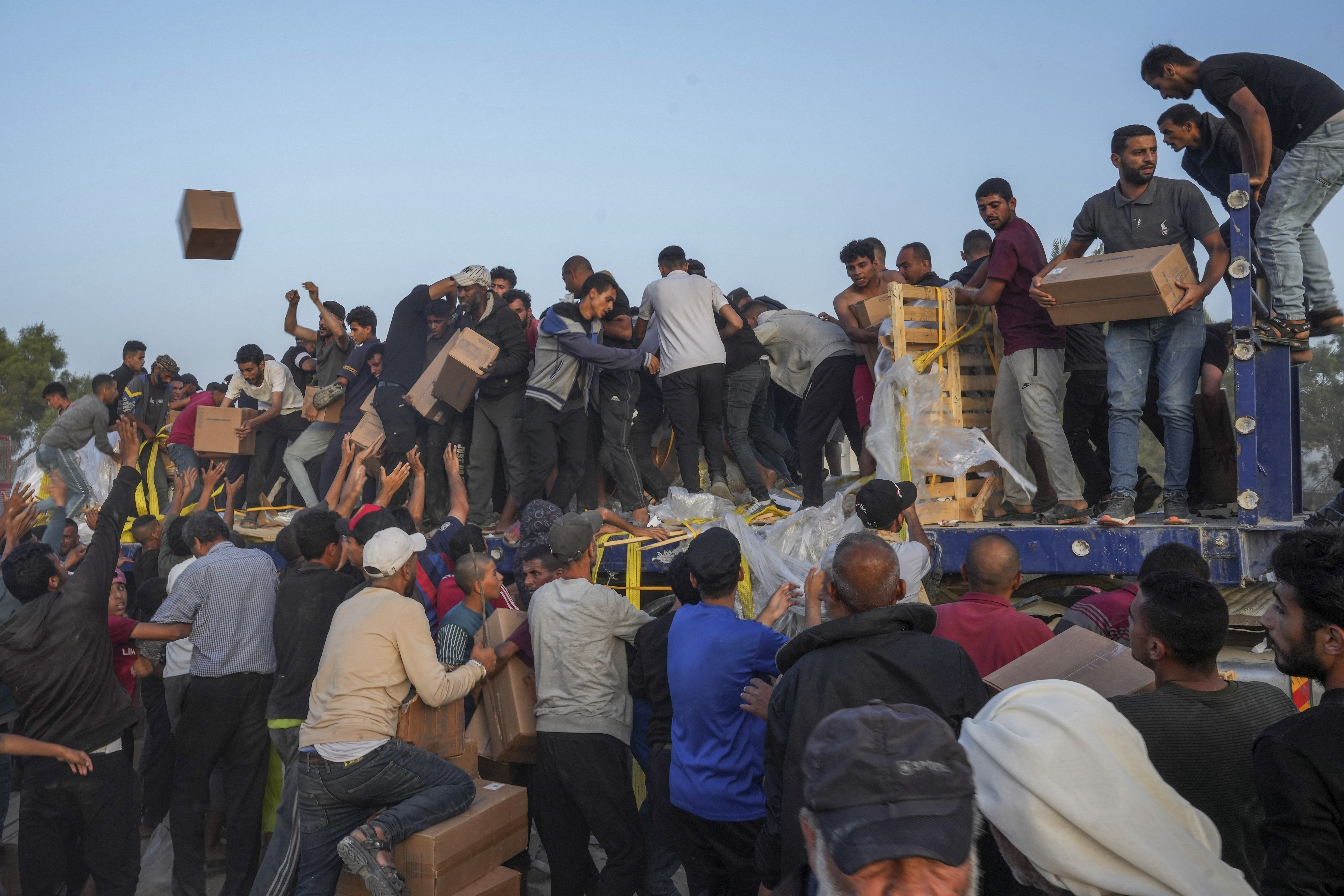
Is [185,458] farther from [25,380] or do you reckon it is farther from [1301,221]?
[25,380]

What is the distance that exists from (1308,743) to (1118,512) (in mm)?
3116

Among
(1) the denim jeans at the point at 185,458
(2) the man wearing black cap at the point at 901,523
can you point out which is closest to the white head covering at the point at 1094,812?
(2) the man wearing black cap at the point at 901,523

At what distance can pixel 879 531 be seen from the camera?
464 centimetres

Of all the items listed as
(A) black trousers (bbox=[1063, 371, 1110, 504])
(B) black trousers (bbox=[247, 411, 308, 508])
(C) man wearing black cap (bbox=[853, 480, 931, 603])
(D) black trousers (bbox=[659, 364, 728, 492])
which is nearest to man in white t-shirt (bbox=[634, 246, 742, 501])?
(D) black trousers (bbox=[659, 364, 728, 492])

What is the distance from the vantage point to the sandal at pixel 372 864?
3.80 meters

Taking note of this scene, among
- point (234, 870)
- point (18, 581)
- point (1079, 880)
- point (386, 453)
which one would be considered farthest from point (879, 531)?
point (386, 453)

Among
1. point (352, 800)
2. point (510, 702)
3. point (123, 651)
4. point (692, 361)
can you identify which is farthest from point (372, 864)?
point (692, 361)

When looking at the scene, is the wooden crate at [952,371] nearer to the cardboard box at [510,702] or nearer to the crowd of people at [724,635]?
the crowd of people at [724,635]

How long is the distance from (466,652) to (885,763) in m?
3.85

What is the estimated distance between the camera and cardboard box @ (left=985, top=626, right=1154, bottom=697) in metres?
2.87

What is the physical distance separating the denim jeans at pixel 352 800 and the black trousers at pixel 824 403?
3520 mm

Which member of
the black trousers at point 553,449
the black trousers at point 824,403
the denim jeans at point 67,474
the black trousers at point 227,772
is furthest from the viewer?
the denim jeans at point 67,474

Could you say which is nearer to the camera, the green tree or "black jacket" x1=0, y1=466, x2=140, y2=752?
"black jacket" x1=0, y1=466, x2=140, y2=752

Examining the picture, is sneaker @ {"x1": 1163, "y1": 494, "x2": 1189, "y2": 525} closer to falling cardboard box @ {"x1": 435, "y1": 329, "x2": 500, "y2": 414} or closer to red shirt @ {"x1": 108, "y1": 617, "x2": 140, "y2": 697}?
falling cardboard box @ {"x1": 435, "y1": 329, "x2": 500, "y2": 414}
